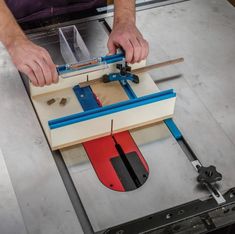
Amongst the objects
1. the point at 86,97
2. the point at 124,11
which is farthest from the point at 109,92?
the point at 124,11

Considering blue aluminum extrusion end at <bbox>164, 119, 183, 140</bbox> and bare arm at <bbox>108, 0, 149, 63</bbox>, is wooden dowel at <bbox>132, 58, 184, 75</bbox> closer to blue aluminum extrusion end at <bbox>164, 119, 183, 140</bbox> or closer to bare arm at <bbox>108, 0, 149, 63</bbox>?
bare arm at <bbox>108, 0, 149, 63</bbox>

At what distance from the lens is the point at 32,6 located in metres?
1.86

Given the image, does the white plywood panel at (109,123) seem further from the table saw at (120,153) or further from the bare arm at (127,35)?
the bare arm at (127,35)

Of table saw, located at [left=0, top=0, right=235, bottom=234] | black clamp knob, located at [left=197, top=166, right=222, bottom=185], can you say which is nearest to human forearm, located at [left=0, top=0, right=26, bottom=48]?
table saw, located at [left=0, top=0, right=235, bottom=234]

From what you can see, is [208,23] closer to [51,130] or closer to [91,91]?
[91,91]

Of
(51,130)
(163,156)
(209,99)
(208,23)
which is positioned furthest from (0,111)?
(208,23)

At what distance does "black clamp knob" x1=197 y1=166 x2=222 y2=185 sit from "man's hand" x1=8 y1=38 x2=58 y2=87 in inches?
20.1

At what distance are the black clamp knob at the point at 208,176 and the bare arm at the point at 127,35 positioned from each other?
44 centimetres

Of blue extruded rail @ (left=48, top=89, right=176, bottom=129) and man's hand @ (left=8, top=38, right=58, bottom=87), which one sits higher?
man's hand @ (left=8, top=38, right=58, bottom=87)

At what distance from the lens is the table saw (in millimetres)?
1309

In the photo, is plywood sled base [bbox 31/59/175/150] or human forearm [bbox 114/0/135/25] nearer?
plywood sled base [bbox 31/59/175/150]

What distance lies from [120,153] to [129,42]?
0.39m

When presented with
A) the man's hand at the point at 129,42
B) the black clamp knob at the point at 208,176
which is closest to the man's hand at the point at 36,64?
the man's hand at the point at 129,42

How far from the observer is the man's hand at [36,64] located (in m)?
1.47
